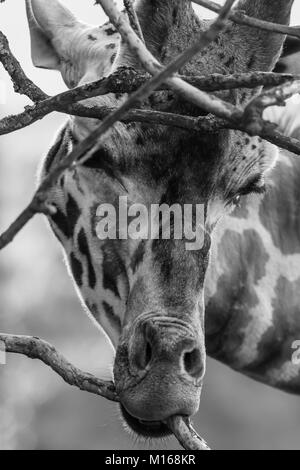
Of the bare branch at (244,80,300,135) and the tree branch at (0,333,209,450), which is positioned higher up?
the bare branch at (244,80,300,135)

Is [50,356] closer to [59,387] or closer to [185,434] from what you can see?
[185,434]

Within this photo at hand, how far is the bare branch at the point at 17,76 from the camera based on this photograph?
223cm

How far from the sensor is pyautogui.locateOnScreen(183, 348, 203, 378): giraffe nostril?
2.38m

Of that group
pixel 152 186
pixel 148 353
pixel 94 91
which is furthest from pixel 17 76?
pixel 148 353

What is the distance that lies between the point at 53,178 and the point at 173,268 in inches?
38.7

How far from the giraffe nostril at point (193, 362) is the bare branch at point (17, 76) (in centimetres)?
64

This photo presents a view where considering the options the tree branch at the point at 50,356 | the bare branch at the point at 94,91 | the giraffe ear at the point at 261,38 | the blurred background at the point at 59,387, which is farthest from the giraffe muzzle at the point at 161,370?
the blurred background at the point at 59,387

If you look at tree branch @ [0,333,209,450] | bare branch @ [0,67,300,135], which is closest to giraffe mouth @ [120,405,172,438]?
tree branch @ [0,333,209,450]

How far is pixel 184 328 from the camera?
2.39 meters

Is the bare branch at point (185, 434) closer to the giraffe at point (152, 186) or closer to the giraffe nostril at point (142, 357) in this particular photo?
the giraffe at point (152, 186)

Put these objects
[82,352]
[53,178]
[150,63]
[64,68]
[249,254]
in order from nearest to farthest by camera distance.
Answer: [53,178]
[150,63]
[64,68]
[249,254]
[82,352]

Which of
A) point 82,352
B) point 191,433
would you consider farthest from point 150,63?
point 82,352

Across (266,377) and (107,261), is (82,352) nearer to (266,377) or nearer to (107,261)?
(266,377)

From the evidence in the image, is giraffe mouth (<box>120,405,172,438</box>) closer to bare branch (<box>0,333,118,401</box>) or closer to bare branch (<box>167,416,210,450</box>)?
bare branch (<box>167,416,210,450</box>)
